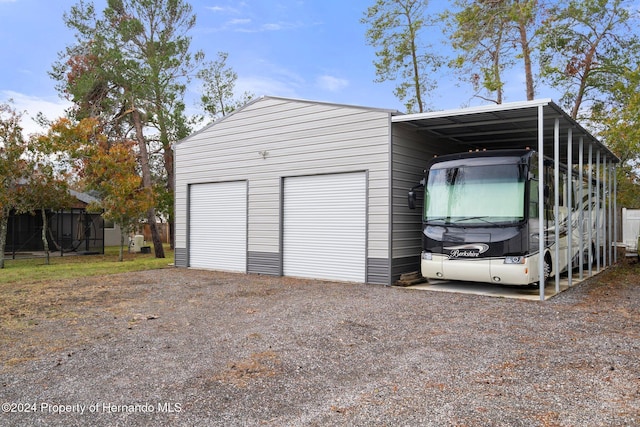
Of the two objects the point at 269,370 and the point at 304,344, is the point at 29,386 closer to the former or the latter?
the point at 269,370

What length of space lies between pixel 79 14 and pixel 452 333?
73.2 ft

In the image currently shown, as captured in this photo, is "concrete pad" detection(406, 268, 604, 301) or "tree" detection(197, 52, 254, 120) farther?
"tree" detection(197, 52, 254, 120)

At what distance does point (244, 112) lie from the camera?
41.1ft

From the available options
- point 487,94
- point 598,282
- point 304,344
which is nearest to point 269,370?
point 304,344

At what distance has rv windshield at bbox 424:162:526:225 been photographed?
823 centimetres

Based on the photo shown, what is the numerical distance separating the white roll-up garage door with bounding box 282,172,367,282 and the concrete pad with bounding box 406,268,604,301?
1.63 metres

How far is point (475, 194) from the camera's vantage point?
862cm

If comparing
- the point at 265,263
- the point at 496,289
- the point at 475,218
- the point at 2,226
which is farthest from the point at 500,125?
the point at 2,226

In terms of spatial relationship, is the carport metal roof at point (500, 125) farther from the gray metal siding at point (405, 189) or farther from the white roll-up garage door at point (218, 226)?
the white roll-up garage door at point (218, 226)

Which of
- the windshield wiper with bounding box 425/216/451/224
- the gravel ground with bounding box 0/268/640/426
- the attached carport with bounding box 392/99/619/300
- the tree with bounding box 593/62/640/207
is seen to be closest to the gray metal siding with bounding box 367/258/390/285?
the windshield wiper with bounding box 425/216/451/224

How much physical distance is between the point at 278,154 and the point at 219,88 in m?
→ 16.6

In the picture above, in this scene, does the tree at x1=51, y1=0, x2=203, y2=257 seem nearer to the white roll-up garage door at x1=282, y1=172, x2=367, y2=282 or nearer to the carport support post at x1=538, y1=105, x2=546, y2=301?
the white roll-up garage door at x1=282, y1=172, x2=367, y2=282

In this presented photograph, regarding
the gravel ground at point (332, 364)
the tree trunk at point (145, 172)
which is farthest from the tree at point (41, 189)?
the gravel ground at point (332, 364)

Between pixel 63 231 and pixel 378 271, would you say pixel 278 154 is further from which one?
pixel 63 231
